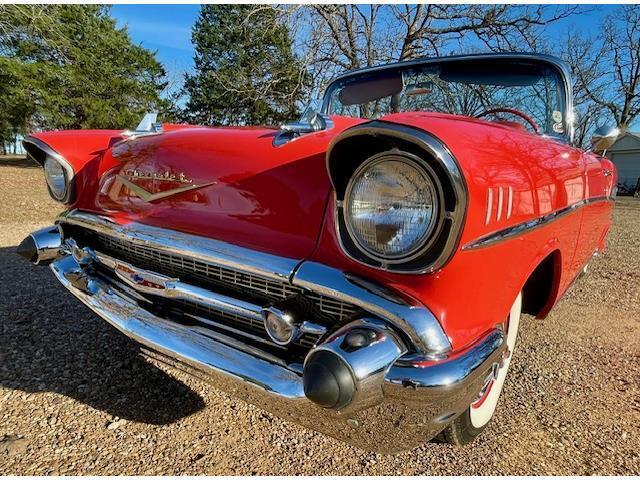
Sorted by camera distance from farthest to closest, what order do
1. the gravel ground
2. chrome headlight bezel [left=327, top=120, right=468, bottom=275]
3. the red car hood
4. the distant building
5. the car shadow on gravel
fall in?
the distant building, the car shadow on gravel, the gravel ground, the red car hood, chrome headlight bezel [left=327, top=120, right=468, bottom=275]

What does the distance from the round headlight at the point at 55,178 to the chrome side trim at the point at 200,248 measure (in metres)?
0.45

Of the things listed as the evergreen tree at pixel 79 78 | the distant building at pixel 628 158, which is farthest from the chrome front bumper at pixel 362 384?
the distant building at pixel 628 158

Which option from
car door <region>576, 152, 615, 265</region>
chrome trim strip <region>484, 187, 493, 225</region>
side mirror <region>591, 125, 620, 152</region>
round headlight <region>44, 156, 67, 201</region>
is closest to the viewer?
chrome trim strip <region>484, 187, 493, 225</region>

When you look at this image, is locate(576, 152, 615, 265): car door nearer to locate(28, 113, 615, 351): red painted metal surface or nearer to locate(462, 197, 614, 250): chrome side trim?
locate(28, 113, 615, 351): red painted metal surface

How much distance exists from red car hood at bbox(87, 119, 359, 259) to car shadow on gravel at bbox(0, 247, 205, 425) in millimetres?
820

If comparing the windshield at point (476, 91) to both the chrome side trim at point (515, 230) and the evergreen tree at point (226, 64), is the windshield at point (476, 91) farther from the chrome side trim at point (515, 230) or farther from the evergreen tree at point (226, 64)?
the evergreen tree at point (226, 64)

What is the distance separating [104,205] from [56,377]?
2.87ft

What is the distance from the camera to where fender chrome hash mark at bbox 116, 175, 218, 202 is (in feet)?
5.67

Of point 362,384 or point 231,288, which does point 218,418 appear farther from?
point 362,384

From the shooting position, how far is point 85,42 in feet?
51.3

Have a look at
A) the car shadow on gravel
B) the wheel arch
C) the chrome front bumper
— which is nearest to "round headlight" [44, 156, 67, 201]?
the car shadow on gravel

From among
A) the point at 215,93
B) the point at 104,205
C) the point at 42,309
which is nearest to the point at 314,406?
the point at 104,205

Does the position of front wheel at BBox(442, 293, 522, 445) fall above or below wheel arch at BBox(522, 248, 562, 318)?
below

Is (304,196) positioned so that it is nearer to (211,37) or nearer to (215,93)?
(215,93)
